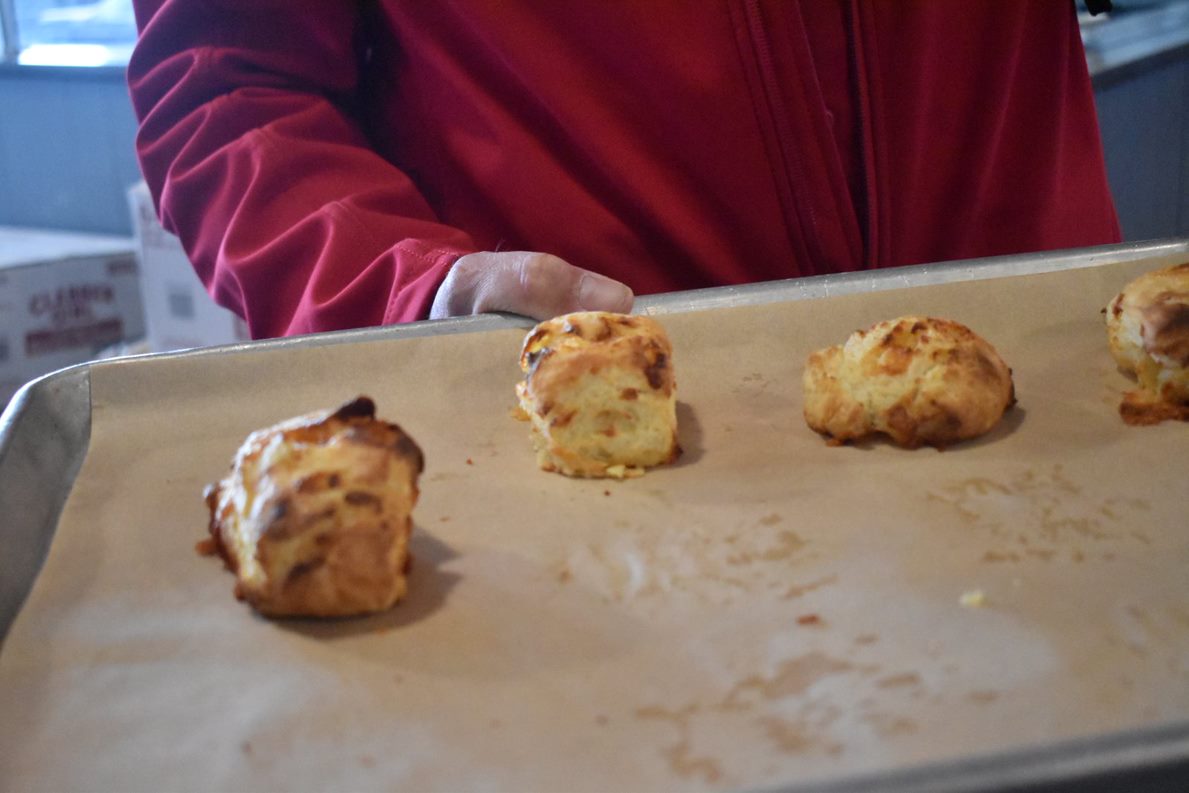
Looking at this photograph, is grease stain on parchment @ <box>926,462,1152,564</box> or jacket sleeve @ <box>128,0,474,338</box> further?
jacket sleeve @ <box>128,0,474,338</box>

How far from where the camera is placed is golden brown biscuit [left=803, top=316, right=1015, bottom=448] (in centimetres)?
104

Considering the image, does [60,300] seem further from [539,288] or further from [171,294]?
[539,288]

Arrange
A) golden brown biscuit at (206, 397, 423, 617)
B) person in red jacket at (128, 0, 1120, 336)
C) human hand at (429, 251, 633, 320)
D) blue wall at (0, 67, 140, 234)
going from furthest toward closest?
blue wall at (0, 67, 140, 234) → person in red jacket at (128, 0, 1120, 336) → human hand at (429, 251, 633, 320) → golden brown biscuit at (206, 397, 423, 617)

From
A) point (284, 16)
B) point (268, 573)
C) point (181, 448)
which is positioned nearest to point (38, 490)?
point (181, 448)

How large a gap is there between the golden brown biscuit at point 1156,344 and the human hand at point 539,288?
1.58ft

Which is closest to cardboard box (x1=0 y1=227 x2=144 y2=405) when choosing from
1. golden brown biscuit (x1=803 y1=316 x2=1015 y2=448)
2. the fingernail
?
the fingernail

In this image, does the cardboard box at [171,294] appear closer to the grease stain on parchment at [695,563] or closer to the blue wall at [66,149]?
the blue wall at [66,149]

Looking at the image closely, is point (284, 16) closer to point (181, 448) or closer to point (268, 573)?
point (181, 448)

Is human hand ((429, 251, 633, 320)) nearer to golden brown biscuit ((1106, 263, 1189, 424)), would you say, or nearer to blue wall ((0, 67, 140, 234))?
golden brown biscuit ((1106, 263, 1189, 424))

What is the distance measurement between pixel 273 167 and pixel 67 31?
8.57 feet

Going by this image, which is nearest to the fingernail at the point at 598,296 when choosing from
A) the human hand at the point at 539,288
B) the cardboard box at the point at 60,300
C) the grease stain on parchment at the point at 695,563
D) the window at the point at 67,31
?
the human hand at the point at 539,288

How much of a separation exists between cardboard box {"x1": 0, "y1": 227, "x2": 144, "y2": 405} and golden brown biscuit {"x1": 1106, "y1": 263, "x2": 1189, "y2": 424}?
264cm

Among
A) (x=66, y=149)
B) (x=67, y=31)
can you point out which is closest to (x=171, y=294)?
(x=66, y=149)

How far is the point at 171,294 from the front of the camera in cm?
302
